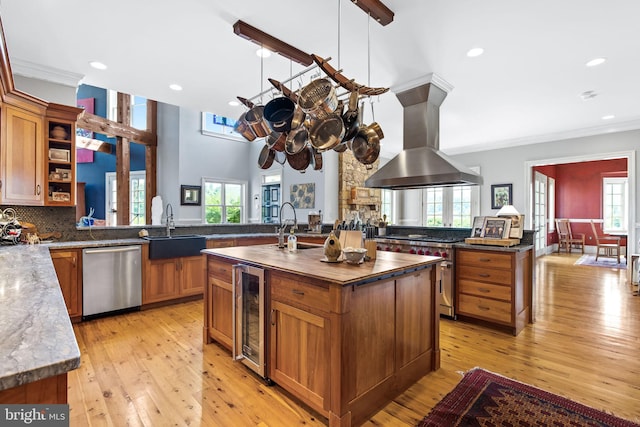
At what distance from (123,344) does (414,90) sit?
12.9 feet

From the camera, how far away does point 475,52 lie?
2.95m

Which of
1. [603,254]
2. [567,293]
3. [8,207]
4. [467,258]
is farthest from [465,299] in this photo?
[603,254]

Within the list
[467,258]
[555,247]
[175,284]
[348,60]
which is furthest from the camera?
[555,247]

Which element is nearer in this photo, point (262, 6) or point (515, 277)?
point (262, 6)

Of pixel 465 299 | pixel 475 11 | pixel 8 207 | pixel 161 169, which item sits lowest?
pixel 465 299

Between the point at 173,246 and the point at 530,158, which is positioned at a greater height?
the point at 530,158

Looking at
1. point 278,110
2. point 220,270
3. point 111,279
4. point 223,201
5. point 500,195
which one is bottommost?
point 111,279

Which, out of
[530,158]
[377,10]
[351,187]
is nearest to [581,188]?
[530,158]

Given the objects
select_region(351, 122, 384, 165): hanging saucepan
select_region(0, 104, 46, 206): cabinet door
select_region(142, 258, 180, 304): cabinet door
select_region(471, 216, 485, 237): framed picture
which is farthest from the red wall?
select_region(0, 104, 46, 206): cabinet door

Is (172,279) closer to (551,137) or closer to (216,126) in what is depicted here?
(216,126)

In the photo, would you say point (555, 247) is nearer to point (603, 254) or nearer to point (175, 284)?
point (603, 254)

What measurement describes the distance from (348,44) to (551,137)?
535 centimetres

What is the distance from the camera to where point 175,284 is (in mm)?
4055

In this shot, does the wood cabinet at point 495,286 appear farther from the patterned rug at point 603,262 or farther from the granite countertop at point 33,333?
the patterned rug at point 603,262
